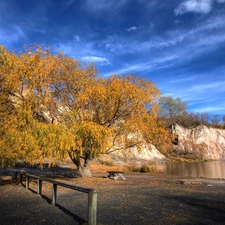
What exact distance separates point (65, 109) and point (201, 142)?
212 ft

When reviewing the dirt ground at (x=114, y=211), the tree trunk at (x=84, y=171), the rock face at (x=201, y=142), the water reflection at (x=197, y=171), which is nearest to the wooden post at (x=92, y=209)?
the dirt ground at (x=114, y=211)

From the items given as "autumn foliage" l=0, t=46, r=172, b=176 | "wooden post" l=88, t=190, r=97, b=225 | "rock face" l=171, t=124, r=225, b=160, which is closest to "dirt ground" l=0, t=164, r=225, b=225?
"wooden post" l=88, t=190, r=97, b=225

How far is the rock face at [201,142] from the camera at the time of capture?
7012 cm

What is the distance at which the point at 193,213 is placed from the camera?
25.8ft

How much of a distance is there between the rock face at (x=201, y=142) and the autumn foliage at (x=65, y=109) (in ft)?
179

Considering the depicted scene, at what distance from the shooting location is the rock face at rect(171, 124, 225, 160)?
230 feet

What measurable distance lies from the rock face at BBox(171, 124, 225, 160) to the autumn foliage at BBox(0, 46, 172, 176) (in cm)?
5470

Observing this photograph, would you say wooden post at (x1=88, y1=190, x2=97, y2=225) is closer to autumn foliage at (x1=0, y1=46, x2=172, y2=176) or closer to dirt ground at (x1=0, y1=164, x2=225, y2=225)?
dirt ground at (x1=0, y1=164, x2=225, y2=225)

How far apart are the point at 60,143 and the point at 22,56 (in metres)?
5.91

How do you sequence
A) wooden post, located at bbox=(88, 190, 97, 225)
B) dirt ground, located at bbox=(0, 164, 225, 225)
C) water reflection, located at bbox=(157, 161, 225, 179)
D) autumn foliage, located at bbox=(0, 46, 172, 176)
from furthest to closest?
water reflection, located at bbox=(157, 161, 225, 179)
autumn foliage, located at bbox=(0, 46, 172, 176)
dirt ground, located at bbox=(0, 164, 225, 225)
wooden post, located at bbox=(88, 190, 97, 225)

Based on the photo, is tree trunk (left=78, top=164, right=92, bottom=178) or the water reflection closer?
tree trunk (left=78, top=164, right=92, bottom=178)

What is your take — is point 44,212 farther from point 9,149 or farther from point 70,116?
point 70,116

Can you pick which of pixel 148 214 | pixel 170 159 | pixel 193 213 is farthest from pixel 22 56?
pixel 170 159

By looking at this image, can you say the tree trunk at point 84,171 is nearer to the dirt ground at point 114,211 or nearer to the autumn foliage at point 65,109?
the autumn foliage at point 65,109
